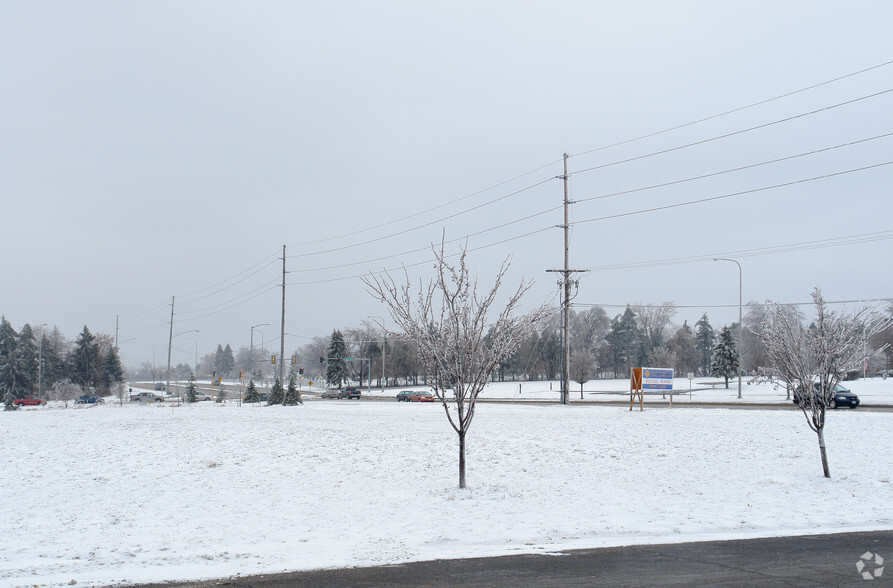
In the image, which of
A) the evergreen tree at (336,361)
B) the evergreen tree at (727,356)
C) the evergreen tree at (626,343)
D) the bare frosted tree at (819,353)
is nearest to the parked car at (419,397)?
the evergreen tree at (336,361)

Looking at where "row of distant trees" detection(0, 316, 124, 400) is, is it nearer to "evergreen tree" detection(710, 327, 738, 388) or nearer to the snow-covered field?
the snow-covered field

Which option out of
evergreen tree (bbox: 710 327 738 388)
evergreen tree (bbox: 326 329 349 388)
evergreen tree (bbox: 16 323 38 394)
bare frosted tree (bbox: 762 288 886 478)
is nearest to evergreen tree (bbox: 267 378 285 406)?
bare frosted tree (bbox: 762 288 886 478)

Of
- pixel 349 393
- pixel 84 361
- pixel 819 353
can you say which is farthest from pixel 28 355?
pixel 819 353

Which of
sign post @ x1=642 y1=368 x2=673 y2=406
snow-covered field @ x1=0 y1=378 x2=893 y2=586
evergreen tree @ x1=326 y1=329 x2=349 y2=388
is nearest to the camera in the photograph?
snow-covered field @ x1=0 y1=378 x2=893 y2=586

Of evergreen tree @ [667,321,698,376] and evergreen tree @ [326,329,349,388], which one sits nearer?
evergreen tree @ [326,329,349,388]

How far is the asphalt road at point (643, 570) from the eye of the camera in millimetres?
7449

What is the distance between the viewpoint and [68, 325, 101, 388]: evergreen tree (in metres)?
90.5

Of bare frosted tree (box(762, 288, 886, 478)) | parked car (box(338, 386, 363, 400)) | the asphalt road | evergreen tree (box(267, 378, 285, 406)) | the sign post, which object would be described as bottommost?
parked car (box(338, 386, 363, 400))

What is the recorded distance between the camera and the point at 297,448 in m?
16.7

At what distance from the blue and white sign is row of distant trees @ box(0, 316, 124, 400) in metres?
67.8

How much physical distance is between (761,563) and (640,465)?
7031 mm

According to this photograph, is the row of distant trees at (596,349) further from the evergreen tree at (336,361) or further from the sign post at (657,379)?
the sign post at (657,379)

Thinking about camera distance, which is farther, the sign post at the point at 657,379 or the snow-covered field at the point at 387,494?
the sign post at the point at 657,379

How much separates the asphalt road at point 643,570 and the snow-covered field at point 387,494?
22.1 inches
